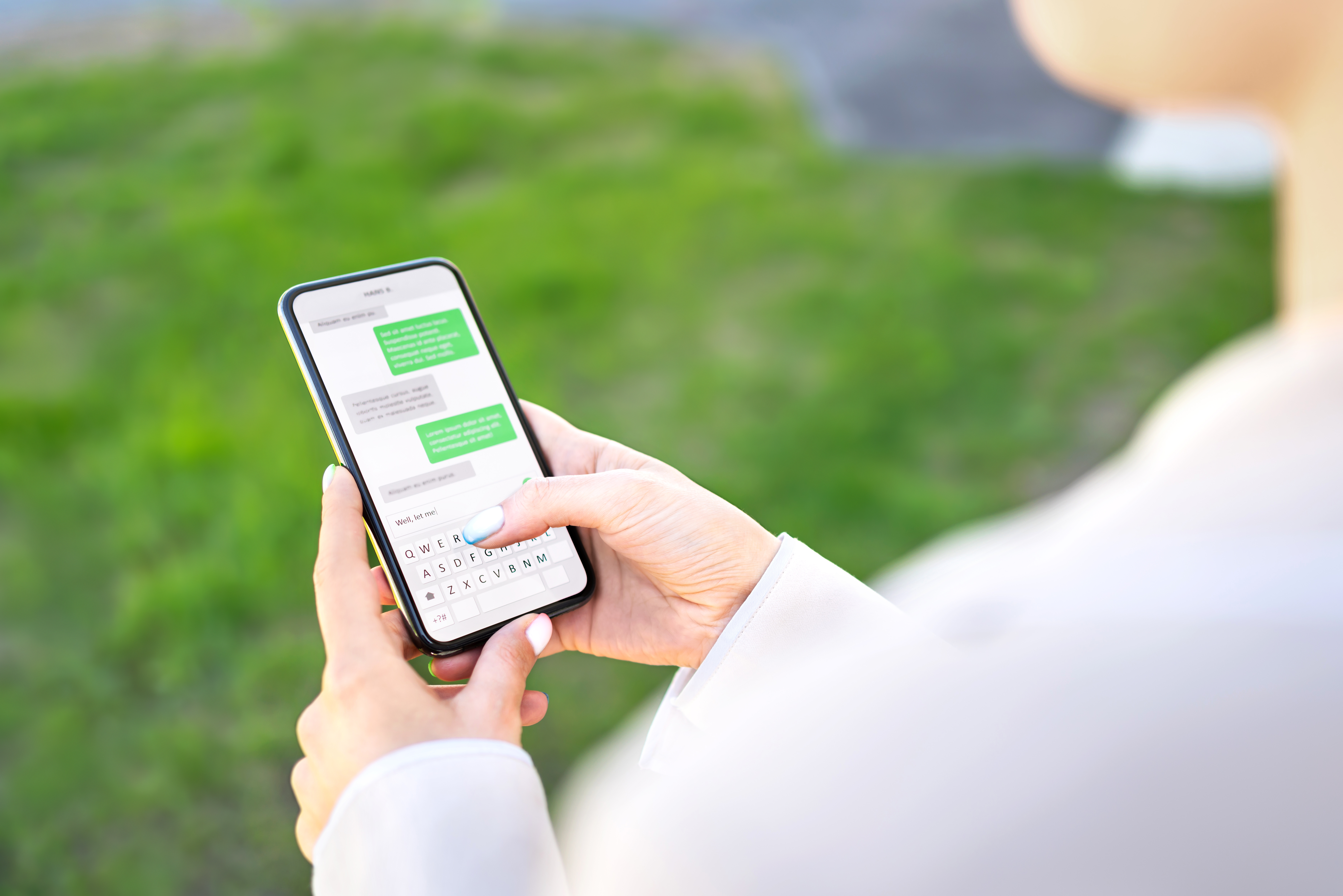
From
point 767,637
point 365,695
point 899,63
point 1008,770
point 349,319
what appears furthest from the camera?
point 899,63

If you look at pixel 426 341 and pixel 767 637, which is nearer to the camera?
pixel 767 637

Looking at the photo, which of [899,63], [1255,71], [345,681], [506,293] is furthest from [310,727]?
[899,63]

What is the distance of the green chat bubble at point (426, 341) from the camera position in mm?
882

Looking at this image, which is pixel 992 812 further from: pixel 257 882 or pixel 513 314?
pixel 513 314

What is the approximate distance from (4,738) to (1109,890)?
5.08 ft

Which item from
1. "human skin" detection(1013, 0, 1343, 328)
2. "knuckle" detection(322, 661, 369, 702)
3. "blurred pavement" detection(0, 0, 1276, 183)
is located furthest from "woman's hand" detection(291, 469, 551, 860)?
"blurred pavement" detection(0, 0, 1276, 183)

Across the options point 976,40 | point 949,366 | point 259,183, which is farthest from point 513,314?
point 976,40

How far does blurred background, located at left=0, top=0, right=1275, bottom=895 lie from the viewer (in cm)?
147

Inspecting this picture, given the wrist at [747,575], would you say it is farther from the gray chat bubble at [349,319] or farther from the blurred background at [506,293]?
the blurred background at [506,293]

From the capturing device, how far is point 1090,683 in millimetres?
355

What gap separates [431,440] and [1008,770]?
625 millimetres

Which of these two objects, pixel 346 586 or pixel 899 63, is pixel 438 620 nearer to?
pixel 346 586

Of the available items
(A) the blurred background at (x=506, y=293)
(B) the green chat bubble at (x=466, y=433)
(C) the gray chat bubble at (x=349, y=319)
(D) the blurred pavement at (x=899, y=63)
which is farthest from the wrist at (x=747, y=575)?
(D) the blurred pavement at (x=899, y=63)

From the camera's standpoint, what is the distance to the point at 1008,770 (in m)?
0.34
